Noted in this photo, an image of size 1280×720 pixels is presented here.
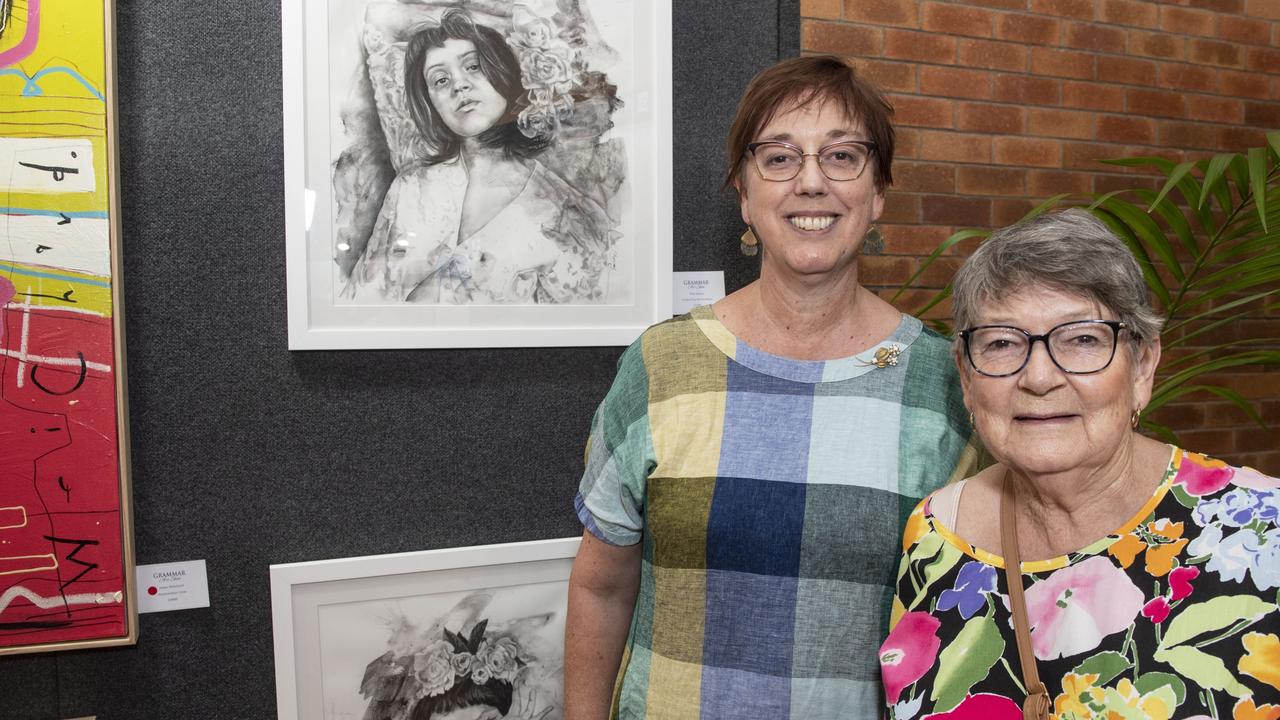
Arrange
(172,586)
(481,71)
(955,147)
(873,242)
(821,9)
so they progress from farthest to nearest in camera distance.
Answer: (955,147) < (821,9) < (481,71) < (172,586) < (873,242)

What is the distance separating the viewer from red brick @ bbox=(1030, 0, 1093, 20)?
2.41 m

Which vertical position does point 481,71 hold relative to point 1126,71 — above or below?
below

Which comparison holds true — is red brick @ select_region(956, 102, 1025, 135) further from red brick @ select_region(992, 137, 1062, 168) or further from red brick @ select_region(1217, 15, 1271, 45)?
red brick @ select_region(1217, 15, 1271, 45)

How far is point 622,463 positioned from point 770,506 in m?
0.25

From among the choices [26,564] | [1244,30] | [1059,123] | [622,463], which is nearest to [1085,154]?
[1059,123]

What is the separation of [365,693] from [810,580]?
1034 mm

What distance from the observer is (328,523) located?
1.76m

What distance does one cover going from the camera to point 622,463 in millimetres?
1354

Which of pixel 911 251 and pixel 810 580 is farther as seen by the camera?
pixel 911 251

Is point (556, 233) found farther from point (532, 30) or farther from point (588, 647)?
point (588, 647)

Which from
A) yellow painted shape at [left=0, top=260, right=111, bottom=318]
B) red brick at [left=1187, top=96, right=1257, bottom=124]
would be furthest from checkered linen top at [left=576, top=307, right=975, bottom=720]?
red brick at [left=1187, top=96, right=1257, bottom=124]

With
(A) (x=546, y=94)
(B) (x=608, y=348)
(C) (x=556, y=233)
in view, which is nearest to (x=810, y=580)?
(B) (x=608, y=348)

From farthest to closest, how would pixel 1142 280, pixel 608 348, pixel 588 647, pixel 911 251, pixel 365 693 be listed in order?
pixel 911 251, pixel 608 348, pixel 365 693, pixel 588 647, pixel 1142 280

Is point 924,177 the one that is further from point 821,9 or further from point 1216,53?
point 1216,53
